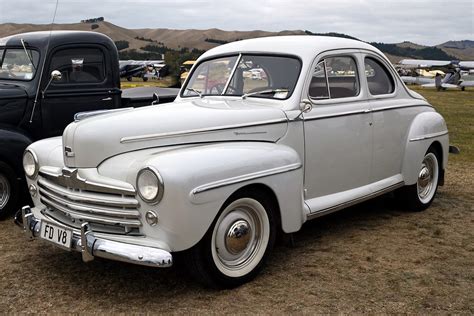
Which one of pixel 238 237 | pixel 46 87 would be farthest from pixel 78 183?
pixel 46 87

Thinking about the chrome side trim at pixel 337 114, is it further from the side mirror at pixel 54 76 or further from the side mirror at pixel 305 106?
the side mirror at pixel 54 76

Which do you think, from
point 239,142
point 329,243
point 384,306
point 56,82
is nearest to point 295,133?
point 239,142

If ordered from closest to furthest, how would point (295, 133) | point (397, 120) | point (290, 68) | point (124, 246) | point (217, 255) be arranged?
point (124, 246), point (217, 255), point (295, 133), point (290, 68), point (397, 120)

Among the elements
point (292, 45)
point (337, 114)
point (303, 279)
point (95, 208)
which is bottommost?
point (303, 279)

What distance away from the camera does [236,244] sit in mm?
3754

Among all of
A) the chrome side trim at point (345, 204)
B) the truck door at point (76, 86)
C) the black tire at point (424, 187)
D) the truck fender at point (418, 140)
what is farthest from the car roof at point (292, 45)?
the truck door at point (76, 86)

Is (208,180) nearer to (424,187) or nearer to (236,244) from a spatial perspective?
(236,244)

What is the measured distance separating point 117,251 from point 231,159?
961 millimetres

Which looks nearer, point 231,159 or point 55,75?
point 231,159

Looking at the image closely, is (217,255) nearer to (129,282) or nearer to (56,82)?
(129,282)

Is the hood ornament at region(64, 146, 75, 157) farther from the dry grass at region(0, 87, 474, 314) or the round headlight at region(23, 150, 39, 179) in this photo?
the dry grass at region(0, 87, 474, 314)

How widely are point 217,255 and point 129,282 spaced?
0.75m

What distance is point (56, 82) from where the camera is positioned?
625cm

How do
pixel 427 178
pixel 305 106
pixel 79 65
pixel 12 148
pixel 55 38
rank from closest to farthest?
1. pixel 305 106
2. pixel 12 148
3. pixel 427 178
4. pixel 55 38
5. pixel 79 65
